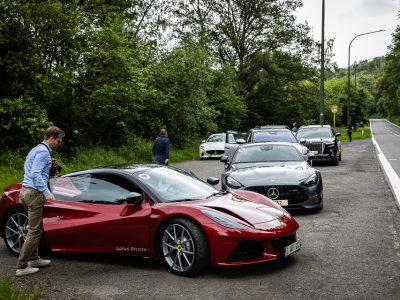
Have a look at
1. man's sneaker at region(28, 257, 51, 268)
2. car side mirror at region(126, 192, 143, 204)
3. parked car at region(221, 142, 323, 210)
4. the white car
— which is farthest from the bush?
the white car

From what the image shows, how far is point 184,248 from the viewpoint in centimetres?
611

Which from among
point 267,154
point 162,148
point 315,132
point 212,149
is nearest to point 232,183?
point 267,154

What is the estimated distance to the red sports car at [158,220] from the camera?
6.00 meters

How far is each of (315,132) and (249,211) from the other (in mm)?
18391

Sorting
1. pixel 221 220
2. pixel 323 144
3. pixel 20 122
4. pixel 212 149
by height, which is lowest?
pixel 212 149

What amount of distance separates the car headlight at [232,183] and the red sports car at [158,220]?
269 cm

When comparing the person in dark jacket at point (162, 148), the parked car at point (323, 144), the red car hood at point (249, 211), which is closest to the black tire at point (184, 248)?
the red car hood at point (249, 211)

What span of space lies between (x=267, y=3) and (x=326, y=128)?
84.1 feet

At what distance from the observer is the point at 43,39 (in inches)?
740

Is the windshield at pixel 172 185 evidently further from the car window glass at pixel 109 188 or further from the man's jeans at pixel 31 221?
the man's jeans at pixel 31 221

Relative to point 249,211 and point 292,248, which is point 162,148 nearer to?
point 249,211

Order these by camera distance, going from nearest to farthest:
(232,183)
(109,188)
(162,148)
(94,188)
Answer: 1. (109,188)
2. (94,188)
3. (232,183)
4. (162,148)

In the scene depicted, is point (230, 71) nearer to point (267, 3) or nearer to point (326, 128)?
point (267, 3)

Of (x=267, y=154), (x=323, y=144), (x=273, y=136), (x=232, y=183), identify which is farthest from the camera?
(x=323, y=144)
